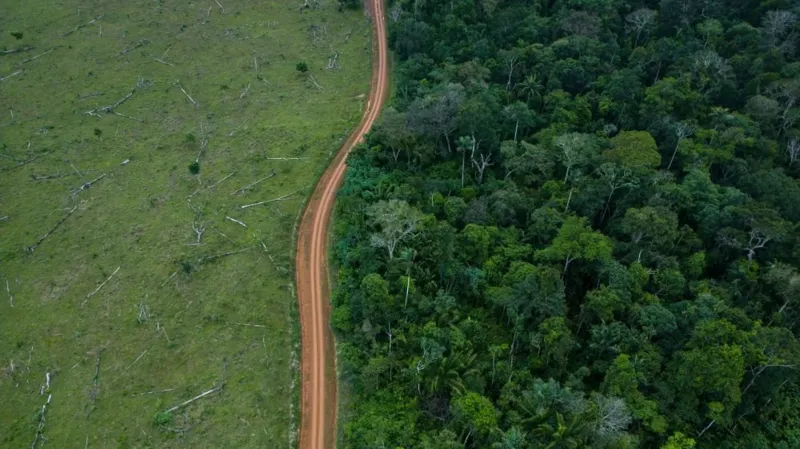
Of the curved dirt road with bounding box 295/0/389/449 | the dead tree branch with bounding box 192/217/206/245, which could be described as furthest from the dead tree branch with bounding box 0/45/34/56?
the curved dirt road with bounding box 295/0/389/449

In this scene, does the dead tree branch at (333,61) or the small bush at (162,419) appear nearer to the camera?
the small bush at (162,419)

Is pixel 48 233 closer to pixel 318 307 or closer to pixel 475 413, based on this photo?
pixel 318 307

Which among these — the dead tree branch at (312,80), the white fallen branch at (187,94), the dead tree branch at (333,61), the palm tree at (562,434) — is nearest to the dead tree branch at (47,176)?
the white fallen branch at (187,94)

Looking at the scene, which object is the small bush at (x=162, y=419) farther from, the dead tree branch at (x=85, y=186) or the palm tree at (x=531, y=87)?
the palm tree at (x=531, y=87)

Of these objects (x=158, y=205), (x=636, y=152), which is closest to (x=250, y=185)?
(x=158, y=205)

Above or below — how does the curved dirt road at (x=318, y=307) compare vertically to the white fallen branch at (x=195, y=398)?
above

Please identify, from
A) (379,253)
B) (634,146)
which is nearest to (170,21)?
(379,253)

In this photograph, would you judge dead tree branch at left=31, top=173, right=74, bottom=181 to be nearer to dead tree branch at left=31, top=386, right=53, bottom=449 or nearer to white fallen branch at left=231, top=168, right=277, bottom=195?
white fallen branch at left=231, top=168, right=277, bottom=195
